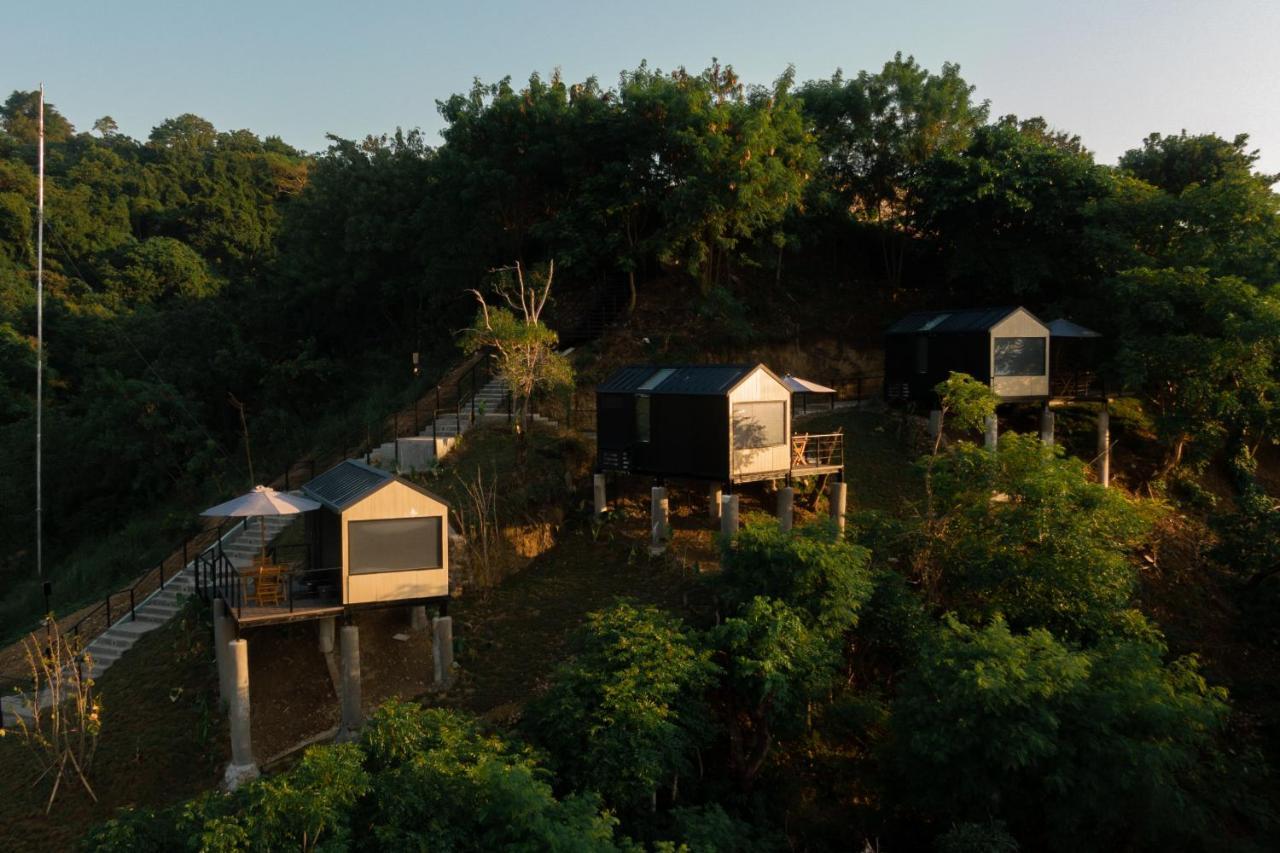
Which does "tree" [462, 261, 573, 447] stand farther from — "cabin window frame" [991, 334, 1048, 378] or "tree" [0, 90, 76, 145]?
"tree" [0, 90, 76, 145]

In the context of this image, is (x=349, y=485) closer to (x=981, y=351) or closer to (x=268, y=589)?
(x=268, y=589)

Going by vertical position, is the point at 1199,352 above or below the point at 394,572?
above

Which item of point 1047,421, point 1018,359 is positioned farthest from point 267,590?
point 1047,421

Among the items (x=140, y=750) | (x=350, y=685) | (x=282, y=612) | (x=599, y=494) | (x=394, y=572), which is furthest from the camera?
(x=599, y=494)

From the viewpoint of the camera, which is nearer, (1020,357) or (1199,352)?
(1199,352)

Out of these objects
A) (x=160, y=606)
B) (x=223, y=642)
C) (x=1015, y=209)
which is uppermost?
(x=1015, y=209)

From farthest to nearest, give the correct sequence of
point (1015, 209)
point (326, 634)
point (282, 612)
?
point (1015, 209) → point (326, 634) → point (282, 612)

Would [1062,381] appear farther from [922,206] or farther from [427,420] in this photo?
[427,420]
